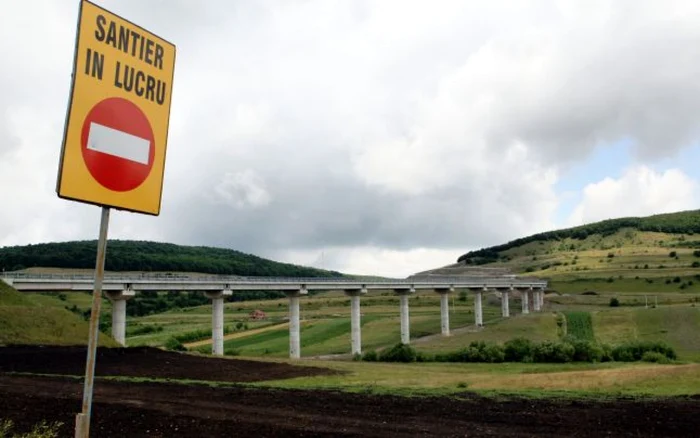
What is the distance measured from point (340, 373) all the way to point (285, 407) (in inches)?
935

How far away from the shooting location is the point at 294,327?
317 ft

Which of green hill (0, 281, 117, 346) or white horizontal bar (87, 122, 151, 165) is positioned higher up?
white horizontal bar (87, 122, 151, 165)

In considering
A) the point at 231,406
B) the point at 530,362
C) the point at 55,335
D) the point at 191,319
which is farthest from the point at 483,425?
the point at 191,319

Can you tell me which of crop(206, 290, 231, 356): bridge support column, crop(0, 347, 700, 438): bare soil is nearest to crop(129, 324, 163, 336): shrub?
crop(206, 290, 231, 356): bridge support column

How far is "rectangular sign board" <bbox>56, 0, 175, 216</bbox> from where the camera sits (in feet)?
19.1

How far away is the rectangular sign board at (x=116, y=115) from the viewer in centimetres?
582

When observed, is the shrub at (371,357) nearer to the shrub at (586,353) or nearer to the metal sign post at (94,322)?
the shrub at (586,353)

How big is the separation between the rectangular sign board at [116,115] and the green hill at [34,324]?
6024 centimetres

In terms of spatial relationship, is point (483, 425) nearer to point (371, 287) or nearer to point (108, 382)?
point (108, 382)

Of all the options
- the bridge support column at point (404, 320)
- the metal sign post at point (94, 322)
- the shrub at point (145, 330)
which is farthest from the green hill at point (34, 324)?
the bridge support column at point (404, 320)

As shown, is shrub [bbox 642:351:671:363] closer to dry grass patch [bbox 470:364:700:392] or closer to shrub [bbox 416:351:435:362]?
shrub [bbox 416:351:435:362]

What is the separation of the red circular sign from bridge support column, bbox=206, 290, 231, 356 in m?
79.6

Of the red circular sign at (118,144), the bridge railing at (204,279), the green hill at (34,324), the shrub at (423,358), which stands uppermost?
the bridge railing at (204,279)

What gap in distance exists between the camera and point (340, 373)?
1868 inches
